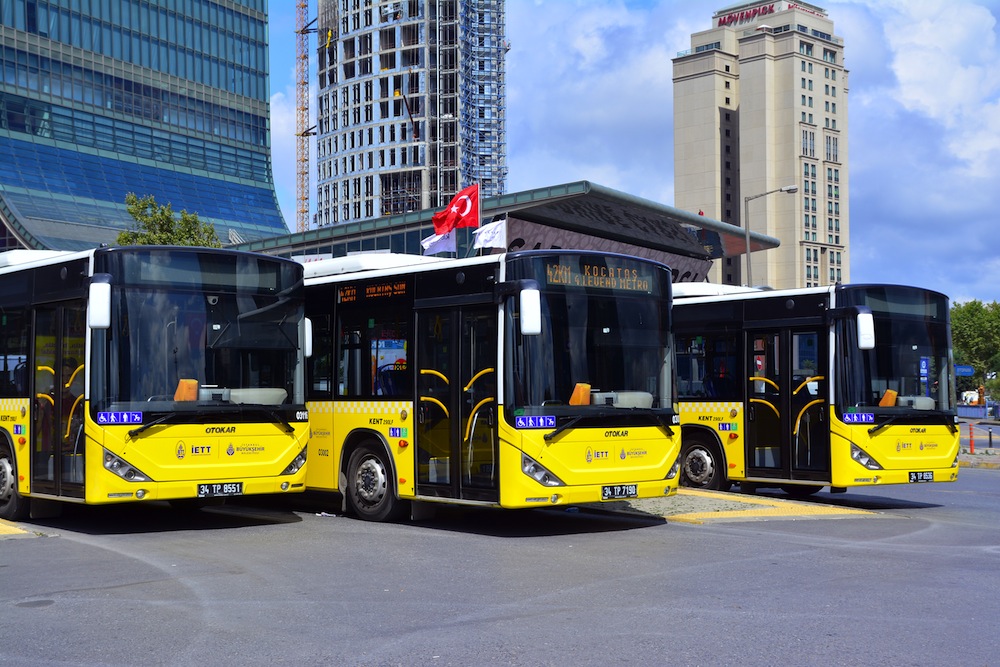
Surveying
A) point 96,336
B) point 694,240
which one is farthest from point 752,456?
point 694,240

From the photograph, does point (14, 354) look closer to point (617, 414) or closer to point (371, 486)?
point (371, 486)

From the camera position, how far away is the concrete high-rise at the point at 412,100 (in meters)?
152

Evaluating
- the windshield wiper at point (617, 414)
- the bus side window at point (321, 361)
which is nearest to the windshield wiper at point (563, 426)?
the windshield wiper at point (617, 414)

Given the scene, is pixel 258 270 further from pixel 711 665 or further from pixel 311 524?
pixel 711 665

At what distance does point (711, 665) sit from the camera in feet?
23.3

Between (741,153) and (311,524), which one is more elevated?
(741,153)

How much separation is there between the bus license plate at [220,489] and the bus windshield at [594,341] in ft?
10.6

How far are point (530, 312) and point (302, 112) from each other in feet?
549

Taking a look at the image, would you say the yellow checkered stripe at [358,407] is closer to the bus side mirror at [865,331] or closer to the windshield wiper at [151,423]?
the windshield wiper at [151,423]

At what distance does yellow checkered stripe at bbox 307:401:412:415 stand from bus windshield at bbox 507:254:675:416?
1985 millimetres

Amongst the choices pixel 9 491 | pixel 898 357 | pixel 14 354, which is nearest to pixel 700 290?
pixel 898 357

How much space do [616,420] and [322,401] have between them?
13.5ft

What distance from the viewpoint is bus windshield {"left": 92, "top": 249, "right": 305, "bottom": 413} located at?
43.8 ft

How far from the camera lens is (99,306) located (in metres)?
13.0
